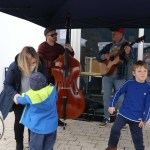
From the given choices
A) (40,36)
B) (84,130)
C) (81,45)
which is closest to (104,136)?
(84,130)

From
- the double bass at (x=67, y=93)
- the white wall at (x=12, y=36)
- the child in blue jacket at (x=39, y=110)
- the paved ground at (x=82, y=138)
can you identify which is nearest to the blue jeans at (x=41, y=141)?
the child in blue jacket at (x=39, y=110)

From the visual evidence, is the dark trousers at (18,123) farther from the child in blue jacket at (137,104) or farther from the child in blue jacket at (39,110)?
the child in blue jacket at (137,104)

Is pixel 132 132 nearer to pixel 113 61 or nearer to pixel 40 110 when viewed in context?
pixel 40 110

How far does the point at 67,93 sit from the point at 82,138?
74 cm

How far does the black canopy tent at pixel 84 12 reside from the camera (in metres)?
4.35

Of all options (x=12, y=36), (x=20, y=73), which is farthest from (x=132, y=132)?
(x=12, y=36)

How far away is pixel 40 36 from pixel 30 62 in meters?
3.32

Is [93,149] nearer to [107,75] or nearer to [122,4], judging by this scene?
[107,75]

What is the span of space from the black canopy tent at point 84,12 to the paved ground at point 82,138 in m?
1.73

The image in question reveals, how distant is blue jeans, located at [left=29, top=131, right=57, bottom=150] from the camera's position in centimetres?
338

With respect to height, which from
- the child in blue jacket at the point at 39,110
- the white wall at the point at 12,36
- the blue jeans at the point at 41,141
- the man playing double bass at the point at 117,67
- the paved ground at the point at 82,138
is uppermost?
the white wall at the point at 12,36

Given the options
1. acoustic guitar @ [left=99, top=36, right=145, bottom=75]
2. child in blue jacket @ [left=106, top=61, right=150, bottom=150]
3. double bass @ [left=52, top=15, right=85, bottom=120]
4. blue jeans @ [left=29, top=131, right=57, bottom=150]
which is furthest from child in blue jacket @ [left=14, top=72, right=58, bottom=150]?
acoustic guitar @ [left=99, top=36, right=145, bottom=75]

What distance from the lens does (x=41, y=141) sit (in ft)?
11.1

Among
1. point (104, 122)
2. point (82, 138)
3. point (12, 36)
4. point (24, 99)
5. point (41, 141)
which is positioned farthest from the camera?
point (12, 36)
